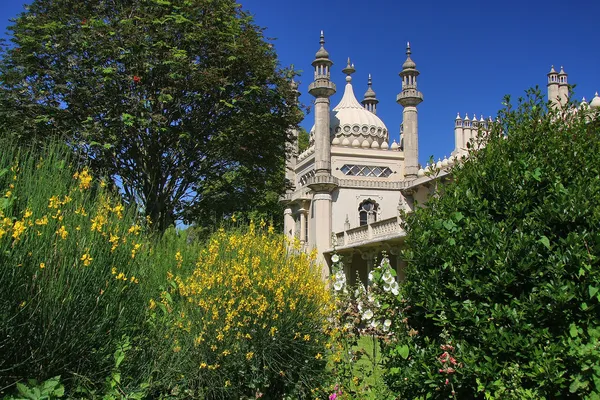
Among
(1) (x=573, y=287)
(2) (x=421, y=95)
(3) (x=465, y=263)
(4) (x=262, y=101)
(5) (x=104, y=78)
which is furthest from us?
(2) (x=421, y=95)

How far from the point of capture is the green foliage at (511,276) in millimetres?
3490

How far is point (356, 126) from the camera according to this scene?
1072 inches

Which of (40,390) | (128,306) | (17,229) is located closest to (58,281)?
(17,229)

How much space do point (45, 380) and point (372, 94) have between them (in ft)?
109

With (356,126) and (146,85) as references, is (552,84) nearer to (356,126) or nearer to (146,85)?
(356,126)

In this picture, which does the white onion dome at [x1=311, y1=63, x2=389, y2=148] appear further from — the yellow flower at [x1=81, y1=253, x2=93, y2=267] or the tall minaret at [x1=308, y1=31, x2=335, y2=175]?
the yellow flower at [x1=81, y1=253, x2=93, y2=267]

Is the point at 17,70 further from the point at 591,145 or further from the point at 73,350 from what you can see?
the point at 591,145

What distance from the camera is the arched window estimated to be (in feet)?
84.0

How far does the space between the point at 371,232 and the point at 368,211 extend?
15.2 feet

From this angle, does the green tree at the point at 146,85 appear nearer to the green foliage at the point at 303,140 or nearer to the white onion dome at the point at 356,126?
the white onion dome at the point at 356,126

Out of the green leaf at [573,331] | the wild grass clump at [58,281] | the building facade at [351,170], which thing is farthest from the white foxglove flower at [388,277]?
the building facade at [351,170]

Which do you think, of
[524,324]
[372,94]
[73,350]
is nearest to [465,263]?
[524,324]

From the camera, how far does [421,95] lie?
26.7 metres

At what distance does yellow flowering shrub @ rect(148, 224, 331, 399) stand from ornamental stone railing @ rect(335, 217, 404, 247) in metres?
12.4
